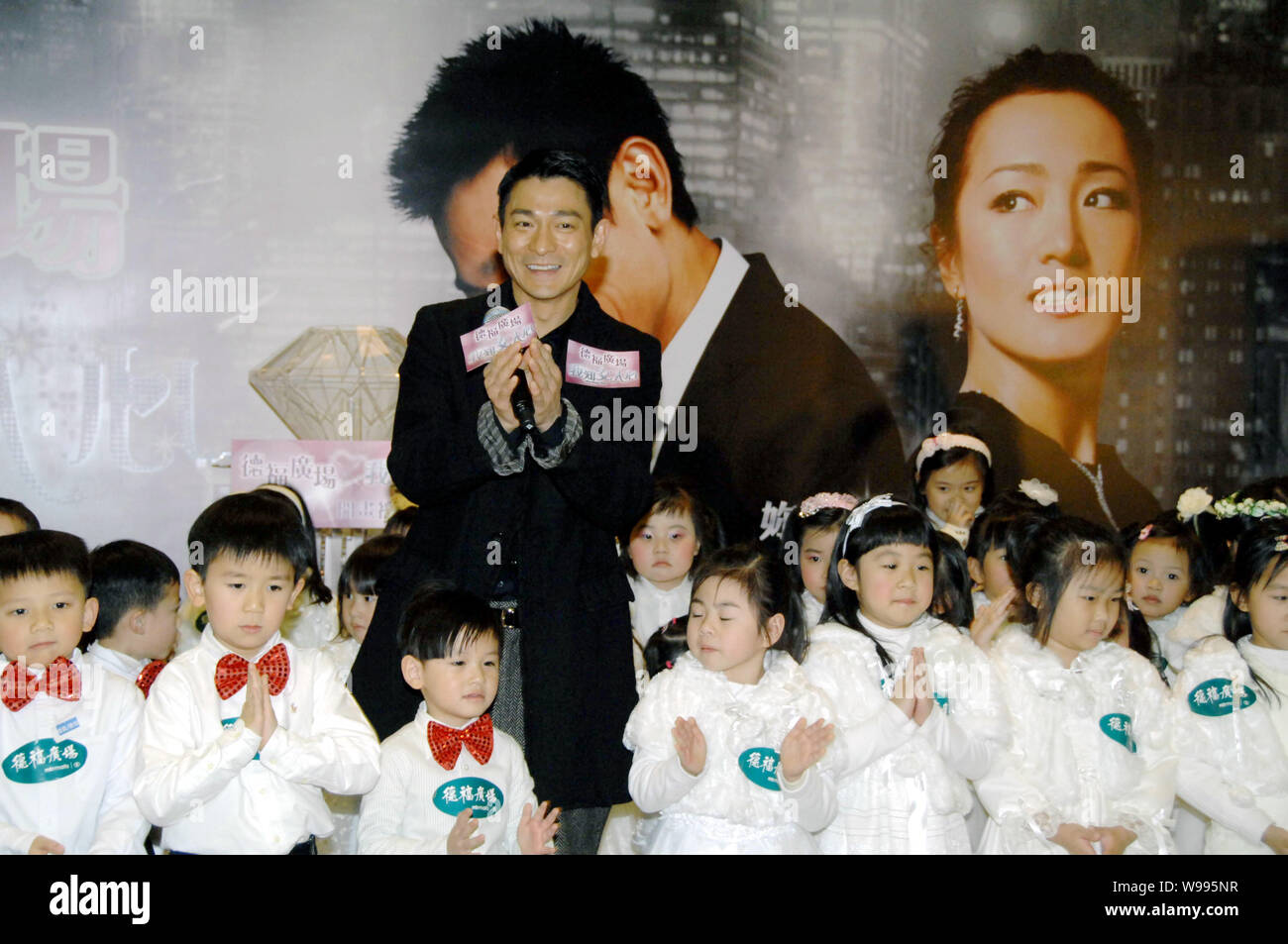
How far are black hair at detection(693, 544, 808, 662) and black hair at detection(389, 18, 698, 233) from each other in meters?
2.70

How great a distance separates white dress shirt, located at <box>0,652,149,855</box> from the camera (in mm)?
2088

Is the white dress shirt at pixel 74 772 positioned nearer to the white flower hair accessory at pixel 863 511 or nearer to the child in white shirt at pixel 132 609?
the child in white shirt at pixel 132 609

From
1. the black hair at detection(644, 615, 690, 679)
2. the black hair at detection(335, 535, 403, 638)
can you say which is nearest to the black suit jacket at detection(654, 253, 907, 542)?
the black hair at detection(335, 535, 403, 638)

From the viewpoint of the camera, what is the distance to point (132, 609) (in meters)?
2.79

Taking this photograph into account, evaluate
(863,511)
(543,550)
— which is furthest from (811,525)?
(543,550)

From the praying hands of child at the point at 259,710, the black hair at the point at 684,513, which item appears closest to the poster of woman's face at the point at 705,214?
the black hair at the point at 684,513

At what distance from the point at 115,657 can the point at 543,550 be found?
49.1 inches

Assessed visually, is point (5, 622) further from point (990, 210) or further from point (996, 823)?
point (990, 210)

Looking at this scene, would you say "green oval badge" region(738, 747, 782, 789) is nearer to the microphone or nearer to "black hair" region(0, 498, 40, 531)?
the microphone

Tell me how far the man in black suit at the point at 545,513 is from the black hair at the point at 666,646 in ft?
2.13

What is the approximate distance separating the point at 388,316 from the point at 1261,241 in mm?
3885

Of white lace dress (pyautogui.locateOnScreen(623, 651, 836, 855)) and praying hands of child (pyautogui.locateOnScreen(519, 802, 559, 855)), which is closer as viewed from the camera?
praying hands of child (pyautogui.locateOnScreen(519, 802, 559, 855))

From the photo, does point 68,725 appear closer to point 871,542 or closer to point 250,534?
point 250,534
